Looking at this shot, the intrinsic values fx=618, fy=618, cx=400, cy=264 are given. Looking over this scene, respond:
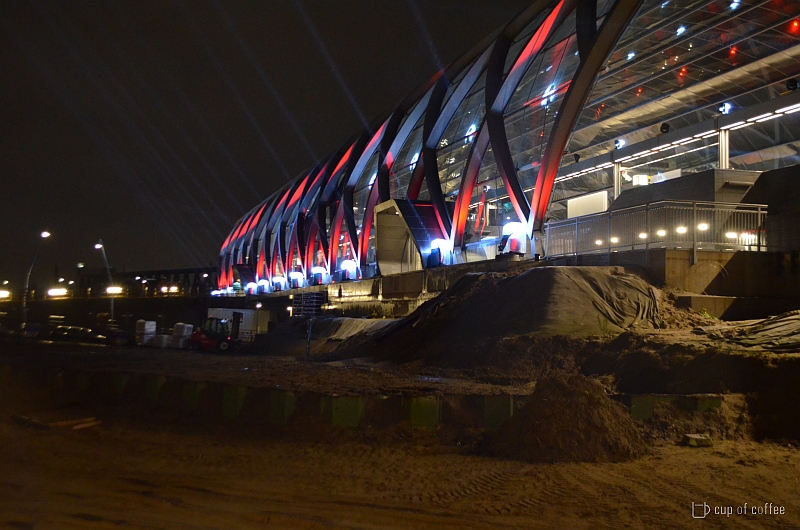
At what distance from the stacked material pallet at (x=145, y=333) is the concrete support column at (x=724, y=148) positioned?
27.8 meters

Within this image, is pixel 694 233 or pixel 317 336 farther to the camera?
pixel 317 336

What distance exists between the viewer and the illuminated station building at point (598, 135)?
19.0 meters

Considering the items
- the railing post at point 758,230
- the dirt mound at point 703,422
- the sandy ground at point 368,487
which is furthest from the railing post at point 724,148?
the sandy ground at point 368,487

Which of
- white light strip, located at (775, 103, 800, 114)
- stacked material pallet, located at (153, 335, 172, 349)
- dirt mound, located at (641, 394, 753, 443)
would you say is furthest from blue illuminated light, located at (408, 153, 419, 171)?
dirt mound, located at (641, 394, 753, 443)

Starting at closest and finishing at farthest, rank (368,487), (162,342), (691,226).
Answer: (368,487) → (691,226) → (162,342)

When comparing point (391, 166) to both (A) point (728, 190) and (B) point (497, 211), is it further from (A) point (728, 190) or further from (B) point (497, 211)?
(A) point (728, 190)

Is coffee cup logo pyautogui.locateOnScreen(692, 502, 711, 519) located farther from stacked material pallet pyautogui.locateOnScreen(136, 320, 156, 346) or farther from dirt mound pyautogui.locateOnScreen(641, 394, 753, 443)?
stacked material pallet pyautogui.locateOnScreen(136, 320, 156, 346)

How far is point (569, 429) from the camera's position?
7.48 meters

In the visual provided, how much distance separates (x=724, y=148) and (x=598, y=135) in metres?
7.23

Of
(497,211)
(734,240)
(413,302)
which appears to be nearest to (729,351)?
(734,240)

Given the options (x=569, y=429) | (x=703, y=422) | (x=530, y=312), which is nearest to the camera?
(x=569, y=429)

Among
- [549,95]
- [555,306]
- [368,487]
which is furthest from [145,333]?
[368,487]

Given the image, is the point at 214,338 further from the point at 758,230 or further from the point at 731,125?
the point at 731,125

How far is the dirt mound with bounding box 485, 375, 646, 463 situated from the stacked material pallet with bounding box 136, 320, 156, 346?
91.7ft
